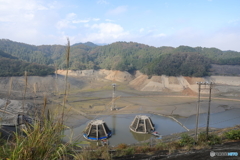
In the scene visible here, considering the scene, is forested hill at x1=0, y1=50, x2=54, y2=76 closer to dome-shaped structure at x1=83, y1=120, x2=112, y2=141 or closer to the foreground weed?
dome-shaped structure at x1=83, y1=120, x2=112, y2=141

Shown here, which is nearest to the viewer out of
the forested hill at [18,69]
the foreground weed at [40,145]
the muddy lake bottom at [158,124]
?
the foreground weed at [40,145]

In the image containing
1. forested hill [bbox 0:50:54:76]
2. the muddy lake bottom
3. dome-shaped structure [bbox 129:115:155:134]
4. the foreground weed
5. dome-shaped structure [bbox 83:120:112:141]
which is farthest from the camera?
forested hill [bbox 0:50:54:76]

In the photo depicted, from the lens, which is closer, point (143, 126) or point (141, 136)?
point (141, 136)

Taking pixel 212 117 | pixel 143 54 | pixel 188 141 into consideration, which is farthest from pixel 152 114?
pixel 143 54

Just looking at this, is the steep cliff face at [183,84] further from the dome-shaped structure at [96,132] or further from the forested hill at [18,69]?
the dome-shaped structure at [96,132]

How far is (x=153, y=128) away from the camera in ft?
65.9

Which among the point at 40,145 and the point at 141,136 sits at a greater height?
the point at 40,145

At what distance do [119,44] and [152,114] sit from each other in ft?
295

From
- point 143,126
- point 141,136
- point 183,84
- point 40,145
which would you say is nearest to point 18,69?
point 143,126

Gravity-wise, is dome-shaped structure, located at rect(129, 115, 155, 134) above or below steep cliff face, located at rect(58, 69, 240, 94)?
below

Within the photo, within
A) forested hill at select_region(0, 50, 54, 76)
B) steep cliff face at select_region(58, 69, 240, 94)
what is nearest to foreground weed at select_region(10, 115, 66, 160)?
forested hill at select_region(0, 50, 54, 76)

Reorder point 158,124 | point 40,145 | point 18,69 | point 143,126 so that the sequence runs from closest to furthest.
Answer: point 40,145, point 143,126, point 158,124, point 18,69

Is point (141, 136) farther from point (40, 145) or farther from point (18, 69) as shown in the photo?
point (18, 69)

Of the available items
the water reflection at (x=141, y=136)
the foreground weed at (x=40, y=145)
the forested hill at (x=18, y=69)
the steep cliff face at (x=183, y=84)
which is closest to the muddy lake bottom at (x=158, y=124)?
the water reflection at (x=141, y=136)
